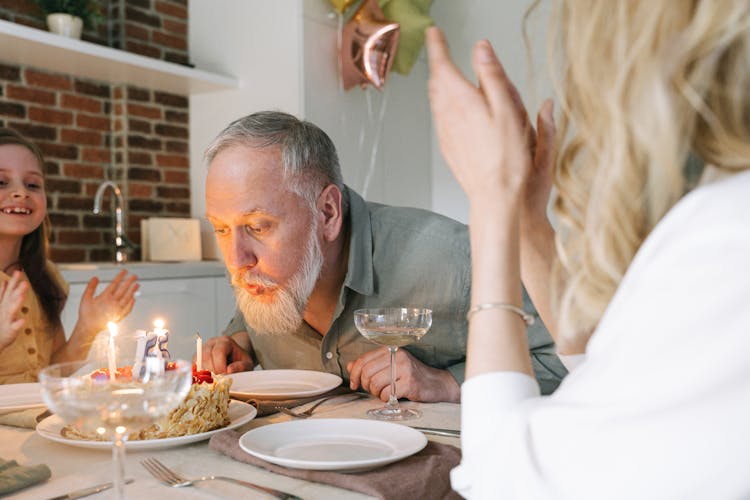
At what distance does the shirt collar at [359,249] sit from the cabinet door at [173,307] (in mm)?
1295

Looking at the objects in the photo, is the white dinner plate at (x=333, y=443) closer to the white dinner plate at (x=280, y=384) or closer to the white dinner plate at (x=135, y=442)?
the white dinner plate at (x=135, y=442)

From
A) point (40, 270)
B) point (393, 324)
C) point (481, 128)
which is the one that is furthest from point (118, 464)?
point (40, 270)

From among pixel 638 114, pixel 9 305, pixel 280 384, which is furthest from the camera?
pixel 9 305

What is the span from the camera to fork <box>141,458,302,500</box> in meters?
0.86

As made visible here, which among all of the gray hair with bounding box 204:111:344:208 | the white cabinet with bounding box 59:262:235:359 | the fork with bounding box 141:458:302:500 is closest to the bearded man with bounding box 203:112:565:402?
the gray hair with bounding box 204:111:344:208

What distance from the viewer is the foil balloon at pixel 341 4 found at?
356 cm

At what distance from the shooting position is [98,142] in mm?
3695

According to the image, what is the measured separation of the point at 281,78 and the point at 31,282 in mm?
1647

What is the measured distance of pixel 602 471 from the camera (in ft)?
1.97

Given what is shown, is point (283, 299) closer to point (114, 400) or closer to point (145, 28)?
point (114, 400)

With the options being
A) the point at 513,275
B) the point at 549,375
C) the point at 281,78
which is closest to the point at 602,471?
the point at 513,275

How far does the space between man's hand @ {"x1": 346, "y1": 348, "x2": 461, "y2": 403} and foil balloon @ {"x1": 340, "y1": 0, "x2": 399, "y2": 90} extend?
2.42m

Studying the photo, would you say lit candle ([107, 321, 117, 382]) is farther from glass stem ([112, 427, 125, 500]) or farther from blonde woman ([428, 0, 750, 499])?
blonde woman ([428, 0, 750, 499])

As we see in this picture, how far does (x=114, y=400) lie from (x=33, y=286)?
183cm
